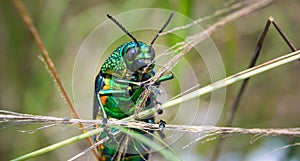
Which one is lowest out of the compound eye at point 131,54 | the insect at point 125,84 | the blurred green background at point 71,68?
the insect at point 125,84

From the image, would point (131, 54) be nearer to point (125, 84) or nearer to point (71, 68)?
point (125, 84)

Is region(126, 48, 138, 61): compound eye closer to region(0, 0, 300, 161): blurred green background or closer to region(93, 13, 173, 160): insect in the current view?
region(93, 13, 173, 160): insect

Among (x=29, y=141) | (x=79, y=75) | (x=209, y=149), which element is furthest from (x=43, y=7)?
(x=209, y=149)

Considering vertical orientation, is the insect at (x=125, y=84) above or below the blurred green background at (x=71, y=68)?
below

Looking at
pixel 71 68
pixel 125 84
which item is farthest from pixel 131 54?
pixel 71 68

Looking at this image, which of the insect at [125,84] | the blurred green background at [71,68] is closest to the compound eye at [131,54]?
the insect at [125,84]

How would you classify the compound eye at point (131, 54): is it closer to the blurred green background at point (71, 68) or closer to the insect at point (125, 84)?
the insect at point (125, 84)

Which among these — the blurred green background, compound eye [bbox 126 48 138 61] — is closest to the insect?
compound eye [bbox 126 48 138 61]
